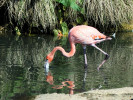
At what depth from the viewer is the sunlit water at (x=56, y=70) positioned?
213 inches

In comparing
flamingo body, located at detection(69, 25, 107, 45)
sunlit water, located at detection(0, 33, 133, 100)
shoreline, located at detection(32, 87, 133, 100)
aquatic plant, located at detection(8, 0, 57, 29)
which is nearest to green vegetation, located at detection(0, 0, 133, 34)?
aquatic plant, located at detection(8, 0, 57, 29)

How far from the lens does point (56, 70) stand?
22.0ft

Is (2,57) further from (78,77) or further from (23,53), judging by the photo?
(78,77)

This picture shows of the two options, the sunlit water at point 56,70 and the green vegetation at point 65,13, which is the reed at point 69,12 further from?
the sunlit water at point 56,70

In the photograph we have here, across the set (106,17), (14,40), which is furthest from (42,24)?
(106,17)

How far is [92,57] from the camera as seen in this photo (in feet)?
26.6

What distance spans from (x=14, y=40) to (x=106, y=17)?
3580 millimetres

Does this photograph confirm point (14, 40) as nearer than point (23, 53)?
No

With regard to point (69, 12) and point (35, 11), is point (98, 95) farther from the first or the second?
point (69, 12)

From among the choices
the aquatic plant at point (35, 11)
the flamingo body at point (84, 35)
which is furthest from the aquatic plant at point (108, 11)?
the flamingo body at point (84, 35)

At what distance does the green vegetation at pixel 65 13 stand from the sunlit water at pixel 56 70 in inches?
75.1

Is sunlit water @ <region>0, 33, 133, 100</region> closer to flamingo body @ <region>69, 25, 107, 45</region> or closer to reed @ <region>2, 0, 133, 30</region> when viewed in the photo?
flamingo body @ <region>69, 25, 107, 45</region>

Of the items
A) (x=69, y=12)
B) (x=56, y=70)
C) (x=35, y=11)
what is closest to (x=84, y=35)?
(x=56, y=70)

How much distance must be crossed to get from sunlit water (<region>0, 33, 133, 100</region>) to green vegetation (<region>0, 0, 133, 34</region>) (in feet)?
6.26
